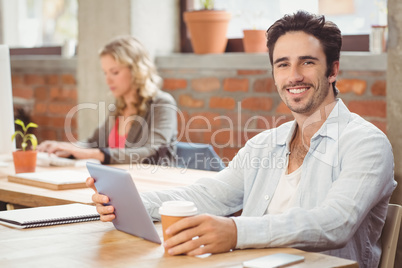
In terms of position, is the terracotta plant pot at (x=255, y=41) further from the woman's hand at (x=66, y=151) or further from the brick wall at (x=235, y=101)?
the woman's hand at (x=66, y=151)

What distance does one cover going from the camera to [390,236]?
1.87 metres

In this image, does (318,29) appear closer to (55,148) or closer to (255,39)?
(55,148)

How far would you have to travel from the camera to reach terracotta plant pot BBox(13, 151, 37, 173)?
9.43ft

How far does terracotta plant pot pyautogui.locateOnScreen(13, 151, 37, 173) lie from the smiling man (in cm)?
108

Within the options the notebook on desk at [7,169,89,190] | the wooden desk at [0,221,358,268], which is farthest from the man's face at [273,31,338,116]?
the notebook on desk at [7,169,89,190]

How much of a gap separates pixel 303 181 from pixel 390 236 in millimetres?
292

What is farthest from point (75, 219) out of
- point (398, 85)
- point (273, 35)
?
point (398, 85)

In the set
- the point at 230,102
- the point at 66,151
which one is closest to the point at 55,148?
the point at 66,151

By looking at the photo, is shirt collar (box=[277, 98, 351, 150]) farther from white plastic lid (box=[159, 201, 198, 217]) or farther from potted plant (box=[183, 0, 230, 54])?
potted plant (box=[183, 0, 230, 54])

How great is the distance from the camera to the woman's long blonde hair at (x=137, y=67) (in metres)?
3.68

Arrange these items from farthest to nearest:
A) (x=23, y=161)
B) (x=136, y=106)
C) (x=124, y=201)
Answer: (x=136, y=106)
(x=23, y=161)
(x=124, y=201)

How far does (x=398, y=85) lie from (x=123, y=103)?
1837mm

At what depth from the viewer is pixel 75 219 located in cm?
195

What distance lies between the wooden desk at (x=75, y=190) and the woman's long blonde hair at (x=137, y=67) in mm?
771
